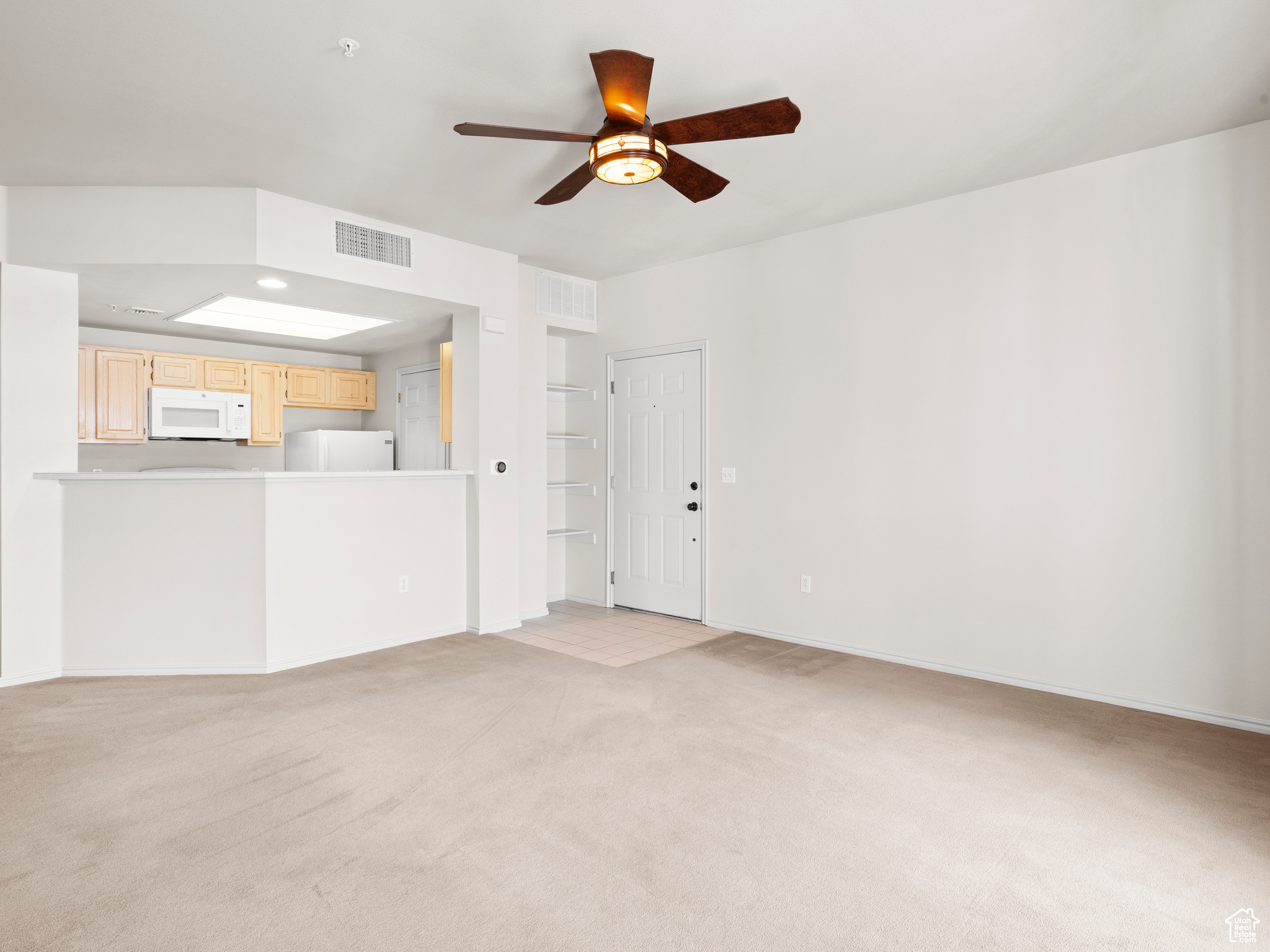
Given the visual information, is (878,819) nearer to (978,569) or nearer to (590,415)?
(978,569)

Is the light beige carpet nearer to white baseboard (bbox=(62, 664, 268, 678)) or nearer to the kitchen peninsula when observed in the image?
white baseboard (bbox=(62, 664, 268, 678))

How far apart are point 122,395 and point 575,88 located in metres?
5.19

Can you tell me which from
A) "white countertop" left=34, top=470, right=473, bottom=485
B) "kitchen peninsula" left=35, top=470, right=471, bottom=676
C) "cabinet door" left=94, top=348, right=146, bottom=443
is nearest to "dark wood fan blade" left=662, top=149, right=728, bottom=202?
"white countertop" left=34, top=470, right=473, bottom=485

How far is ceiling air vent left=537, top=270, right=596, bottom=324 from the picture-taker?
5590 mm

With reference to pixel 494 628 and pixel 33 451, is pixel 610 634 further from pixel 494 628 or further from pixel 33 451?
pixel 33 451

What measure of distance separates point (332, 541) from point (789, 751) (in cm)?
310

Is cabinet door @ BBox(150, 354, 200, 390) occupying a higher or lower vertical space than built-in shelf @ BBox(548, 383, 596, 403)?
higher

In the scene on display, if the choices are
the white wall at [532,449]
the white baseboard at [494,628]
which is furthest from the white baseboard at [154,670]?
the white wall at [532,449]

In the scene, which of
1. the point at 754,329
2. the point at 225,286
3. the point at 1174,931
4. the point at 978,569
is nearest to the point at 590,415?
the point at 754,329

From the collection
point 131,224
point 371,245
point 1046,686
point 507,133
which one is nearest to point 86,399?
point 131,224

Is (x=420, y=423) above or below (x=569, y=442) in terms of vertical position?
above

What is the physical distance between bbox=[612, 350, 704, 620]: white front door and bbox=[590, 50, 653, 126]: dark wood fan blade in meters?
2.70

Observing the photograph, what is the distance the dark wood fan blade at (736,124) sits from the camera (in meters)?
2.46

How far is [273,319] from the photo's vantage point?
552cm
